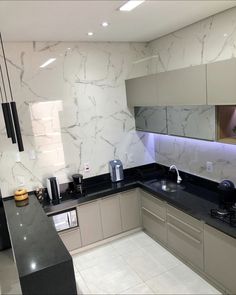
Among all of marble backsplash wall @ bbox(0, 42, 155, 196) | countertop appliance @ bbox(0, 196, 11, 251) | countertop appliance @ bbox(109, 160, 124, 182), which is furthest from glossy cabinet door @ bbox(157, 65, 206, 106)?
countertop appliance @ bbox(0, 196, 11, 251)

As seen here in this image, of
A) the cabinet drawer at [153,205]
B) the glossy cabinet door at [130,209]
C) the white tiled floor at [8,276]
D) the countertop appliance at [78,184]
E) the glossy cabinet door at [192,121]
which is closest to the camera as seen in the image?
the glossy cabinet door at [192,121]

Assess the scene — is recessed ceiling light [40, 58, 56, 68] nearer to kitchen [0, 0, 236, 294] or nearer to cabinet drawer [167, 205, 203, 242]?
kitchen [0, 0, 236, 294]

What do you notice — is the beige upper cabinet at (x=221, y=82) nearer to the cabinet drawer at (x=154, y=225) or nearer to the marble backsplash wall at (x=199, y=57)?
the marble backsplash wall at (x=199, y=57)

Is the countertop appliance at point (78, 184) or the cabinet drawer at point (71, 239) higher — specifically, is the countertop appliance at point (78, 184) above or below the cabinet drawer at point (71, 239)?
above

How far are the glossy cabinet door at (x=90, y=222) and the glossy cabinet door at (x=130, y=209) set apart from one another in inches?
14.4

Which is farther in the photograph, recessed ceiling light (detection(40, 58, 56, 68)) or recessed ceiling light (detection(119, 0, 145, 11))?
recessed ceiling light (detection(40, 58, 56, 68))

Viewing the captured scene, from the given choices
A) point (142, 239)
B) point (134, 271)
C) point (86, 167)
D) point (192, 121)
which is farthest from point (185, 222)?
point (86, 167)

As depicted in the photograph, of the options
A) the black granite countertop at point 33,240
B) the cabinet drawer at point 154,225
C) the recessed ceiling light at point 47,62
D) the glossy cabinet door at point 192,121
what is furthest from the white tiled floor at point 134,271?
A: the recessed ceiling light at point 47,62

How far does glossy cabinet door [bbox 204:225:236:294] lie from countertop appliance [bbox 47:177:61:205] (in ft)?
6.05

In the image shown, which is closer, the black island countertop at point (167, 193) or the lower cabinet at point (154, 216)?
the black island countertop at point (167, 193)

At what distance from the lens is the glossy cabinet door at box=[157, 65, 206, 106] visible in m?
2.57

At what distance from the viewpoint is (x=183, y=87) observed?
110 inches

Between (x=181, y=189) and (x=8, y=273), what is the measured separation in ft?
7.87

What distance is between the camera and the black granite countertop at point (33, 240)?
1818 mm
